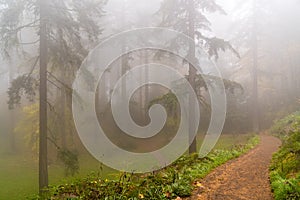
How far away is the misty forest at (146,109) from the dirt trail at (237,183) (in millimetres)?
30

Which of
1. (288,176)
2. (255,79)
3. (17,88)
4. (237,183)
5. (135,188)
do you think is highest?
(255,79)

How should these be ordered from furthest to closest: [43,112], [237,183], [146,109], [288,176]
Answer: [146,109] → [43,112] → [237,183] → [288,176]

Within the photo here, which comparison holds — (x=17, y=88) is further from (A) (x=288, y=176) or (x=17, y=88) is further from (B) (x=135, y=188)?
(A) (x=288, y=176)

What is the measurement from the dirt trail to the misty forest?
0.10ft

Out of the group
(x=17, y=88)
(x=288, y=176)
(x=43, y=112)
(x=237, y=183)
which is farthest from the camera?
(x=43, y=112)

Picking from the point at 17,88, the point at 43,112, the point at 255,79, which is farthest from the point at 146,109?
the point at 17,88

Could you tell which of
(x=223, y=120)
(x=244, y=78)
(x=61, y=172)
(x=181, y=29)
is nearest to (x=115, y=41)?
(x=181, y=29)

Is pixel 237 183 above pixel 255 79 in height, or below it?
below

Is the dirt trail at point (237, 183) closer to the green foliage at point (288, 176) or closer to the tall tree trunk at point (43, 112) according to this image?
the green foliage at point (288, 176)

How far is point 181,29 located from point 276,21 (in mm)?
18523

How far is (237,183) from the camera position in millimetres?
7488

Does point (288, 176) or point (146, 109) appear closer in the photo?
point (288, 176)

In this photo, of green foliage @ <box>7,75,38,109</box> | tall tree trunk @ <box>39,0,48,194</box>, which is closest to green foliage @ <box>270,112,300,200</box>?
tall tree trunk @ <box>39,0,48,194</box>

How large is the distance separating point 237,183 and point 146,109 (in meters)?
14.6
